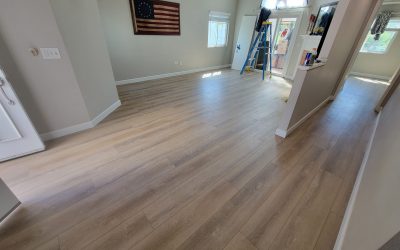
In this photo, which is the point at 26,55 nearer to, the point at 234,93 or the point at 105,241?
the point at 105,241

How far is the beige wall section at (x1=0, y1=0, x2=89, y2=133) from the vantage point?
67.6 inches

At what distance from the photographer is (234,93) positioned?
13.5ft

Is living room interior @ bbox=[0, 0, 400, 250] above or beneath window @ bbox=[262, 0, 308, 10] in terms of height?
beneath

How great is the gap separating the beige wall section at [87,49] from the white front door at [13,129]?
0.71m

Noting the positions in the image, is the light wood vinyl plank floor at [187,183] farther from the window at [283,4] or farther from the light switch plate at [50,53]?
the window at [283,4]

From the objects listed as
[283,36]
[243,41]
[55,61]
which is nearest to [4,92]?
[55,61]

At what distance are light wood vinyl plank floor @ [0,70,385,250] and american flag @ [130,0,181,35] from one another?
2.71 metres

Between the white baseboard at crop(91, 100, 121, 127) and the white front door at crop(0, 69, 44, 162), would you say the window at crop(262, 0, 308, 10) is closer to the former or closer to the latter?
the white baseboard at crop(91, 100, 121, 127)

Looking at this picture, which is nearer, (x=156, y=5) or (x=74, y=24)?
(x=74, y=24)

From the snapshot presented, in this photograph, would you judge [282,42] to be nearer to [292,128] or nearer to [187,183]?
[292,128]

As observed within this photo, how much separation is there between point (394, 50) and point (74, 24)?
9415mm

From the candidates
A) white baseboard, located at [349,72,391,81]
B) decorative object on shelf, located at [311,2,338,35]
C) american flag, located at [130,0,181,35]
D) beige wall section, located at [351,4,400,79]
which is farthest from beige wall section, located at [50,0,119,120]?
beige wall section, located at [351,4,400,79]

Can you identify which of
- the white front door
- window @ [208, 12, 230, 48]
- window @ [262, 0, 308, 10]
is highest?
window @ [262, 0, 308, 10]

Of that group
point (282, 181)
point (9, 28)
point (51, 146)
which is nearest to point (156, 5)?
point (9, 28)
